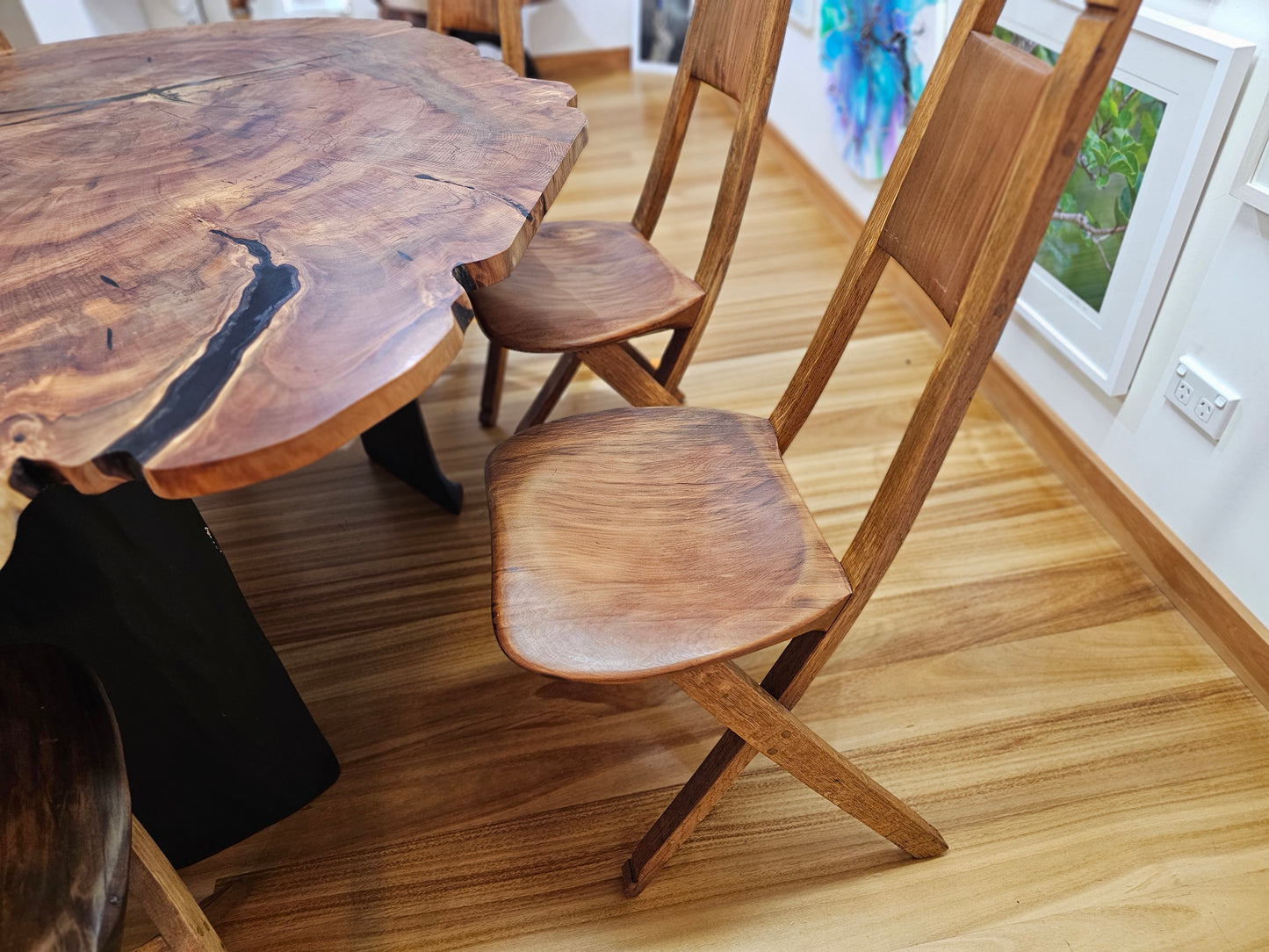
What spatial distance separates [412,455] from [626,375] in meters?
0.57

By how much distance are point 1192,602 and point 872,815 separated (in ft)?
2.59

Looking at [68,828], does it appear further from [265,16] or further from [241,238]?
[265,16]

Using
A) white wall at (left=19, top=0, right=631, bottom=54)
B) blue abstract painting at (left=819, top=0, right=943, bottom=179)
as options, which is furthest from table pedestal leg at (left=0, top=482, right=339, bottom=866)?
white wall at (left=19, top=0, right=631, bottom=54)

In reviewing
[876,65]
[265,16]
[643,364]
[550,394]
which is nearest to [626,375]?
[643,364]

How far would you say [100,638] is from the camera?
41.9 inches

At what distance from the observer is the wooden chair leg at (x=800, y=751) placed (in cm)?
95

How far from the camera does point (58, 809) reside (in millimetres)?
793

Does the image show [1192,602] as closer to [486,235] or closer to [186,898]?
[486,235]

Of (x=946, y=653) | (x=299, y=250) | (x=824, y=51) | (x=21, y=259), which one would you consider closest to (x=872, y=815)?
(x=946, y=653)

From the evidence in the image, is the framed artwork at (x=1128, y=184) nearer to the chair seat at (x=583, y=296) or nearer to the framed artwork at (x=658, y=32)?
the chair seat at (x=583, y=296)

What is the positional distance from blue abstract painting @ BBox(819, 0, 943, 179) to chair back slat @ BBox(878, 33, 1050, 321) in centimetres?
126

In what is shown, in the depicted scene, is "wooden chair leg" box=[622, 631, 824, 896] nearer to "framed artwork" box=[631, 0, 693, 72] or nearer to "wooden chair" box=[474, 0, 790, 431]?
"wooden chair" box=[474, 0, 790, 431]

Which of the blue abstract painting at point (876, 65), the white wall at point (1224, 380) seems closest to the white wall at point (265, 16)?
the blue abstract painting at point (876, 65)

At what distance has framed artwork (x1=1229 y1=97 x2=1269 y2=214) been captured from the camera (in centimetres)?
125
